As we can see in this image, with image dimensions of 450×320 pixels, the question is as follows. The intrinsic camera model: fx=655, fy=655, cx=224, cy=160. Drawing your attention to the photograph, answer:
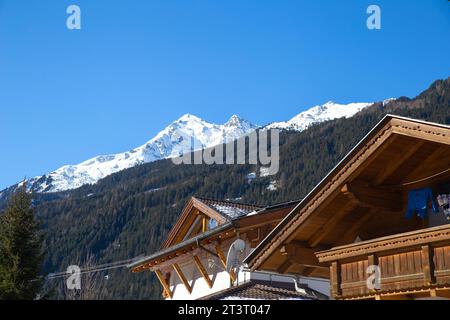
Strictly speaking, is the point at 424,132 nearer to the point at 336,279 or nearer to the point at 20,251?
the point at 336,279

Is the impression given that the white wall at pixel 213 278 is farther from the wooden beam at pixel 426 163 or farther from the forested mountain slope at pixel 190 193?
the forested mountain slope at pixel 190 193

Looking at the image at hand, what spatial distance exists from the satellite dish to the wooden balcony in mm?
7976

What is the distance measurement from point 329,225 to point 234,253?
8.16 meters

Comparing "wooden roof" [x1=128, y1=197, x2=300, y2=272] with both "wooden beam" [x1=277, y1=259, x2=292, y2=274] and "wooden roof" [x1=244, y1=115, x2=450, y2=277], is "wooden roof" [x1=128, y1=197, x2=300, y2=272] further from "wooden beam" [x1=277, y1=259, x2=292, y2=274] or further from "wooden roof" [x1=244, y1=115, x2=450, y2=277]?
"wooden roof" [x1=244, y1=115, x2=450, y2=277]

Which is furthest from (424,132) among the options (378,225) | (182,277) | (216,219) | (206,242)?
(182,277)

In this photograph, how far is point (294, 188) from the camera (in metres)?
99.4

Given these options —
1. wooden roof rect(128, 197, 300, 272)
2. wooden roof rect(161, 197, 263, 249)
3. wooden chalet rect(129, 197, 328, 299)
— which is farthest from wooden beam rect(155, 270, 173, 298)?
wooden roof rect(161, 197, 263, 249)

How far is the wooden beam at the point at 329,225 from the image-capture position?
38.3ft

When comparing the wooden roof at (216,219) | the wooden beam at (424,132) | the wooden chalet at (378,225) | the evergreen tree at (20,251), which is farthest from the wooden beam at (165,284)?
the wooden beam at (424,132)

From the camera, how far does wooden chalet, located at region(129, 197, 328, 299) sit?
20.1 metres

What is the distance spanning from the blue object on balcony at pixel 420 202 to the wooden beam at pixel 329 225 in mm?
1040
